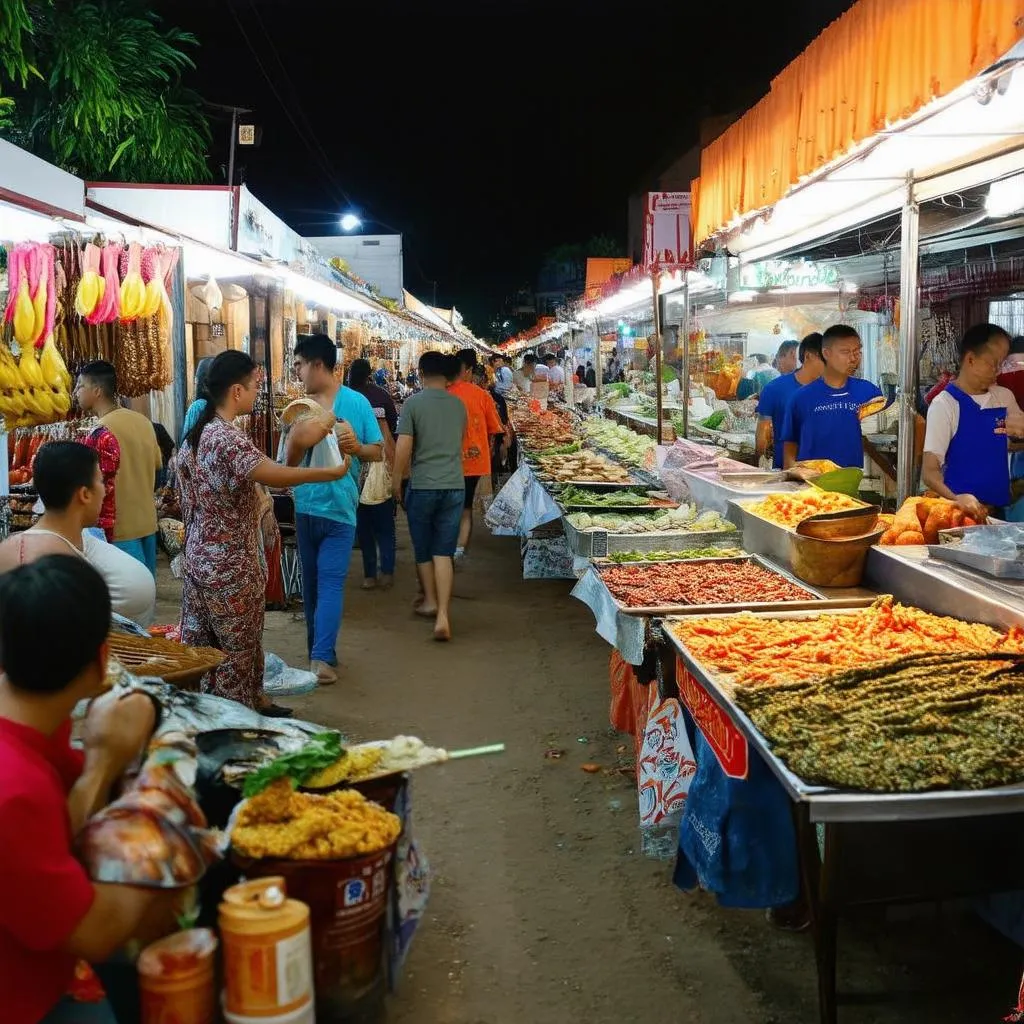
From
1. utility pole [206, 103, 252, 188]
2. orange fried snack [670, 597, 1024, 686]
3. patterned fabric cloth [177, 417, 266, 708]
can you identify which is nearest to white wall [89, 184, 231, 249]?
utility pole [206, 103, 252, 188]

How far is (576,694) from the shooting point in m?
6.64

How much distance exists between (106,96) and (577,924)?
14.1 meters

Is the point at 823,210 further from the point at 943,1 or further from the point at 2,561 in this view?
the point at 2,561

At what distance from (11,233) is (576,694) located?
4.37m

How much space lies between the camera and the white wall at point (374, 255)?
4572 cm

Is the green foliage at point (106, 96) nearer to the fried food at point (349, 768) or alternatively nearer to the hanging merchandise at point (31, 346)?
the hanging merchandise at point (31, 346)

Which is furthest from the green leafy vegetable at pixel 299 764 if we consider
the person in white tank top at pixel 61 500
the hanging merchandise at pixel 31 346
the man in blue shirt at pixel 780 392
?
the man in blue shirt at pixel 780 392

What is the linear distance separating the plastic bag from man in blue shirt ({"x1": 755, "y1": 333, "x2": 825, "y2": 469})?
330 cm

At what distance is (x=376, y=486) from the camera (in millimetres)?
9320

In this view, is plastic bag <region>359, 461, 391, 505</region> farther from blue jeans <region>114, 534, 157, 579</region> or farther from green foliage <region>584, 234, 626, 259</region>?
green foliage <region>584, 234, 626, 259</region>

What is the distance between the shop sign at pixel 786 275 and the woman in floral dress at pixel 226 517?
5.42 m

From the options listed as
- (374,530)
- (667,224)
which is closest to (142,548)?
(374,530)

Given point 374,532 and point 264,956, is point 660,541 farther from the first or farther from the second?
point 374,532

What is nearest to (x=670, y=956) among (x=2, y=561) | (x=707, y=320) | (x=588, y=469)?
(x=2, y=561)
